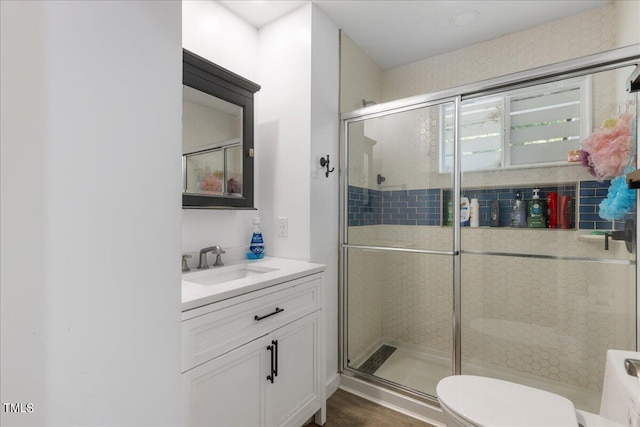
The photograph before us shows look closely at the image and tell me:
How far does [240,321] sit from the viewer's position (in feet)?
4.00

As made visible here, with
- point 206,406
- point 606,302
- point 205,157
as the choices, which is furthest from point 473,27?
point 206,406

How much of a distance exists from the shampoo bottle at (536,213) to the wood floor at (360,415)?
4.35 ft

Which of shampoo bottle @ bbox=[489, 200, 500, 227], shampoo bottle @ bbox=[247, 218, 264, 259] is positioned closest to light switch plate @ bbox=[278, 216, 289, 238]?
shampoo bottle @ bbox=[247, 218, 264, 259]

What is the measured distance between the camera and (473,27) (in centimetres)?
209

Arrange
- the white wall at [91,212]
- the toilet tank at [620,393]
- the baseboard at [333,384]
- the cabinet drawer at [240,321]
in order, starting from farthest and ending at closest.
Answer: the baseboard at [333,384] < the cabinet drawer at [240,321] < the toilet tank at [620,393] < the white wall at [91,212]

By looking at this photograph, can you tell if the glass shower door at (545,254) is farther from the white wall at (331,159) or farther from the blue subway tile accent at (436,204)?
the white wall at (331,159)

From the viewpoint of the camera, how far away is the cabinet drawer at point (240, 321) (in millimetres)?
1042

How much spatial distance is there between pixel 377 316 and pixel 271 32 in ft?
7.28

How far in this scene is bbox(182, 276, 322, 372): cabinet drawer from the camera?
3.42 feet

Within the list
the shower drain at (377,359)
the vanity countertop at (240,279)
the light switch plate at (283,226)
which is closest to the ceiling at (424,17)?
the light switch plate at (283,226)

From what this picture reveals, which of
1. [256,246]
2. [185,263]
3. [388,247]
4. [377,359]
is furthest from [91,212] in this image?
[377,359]

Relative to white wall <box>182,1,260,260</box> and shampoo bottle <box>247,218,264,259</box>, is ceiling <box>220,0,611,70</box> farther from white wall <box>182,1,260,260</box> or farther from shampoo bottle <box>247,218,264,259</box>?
shampoo bottle <box>247,218,264,259</box>

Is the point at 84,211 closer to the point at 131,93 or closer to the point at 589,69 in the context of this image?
the point at 131,93

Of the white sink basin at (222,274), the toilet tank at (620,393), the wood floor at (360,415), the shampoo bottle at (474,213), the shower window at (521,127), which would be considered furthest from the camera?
the shampoo bottle at (474,213)
